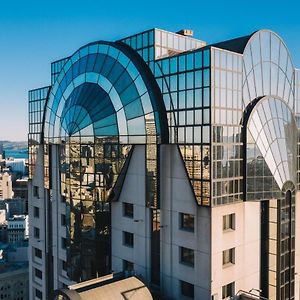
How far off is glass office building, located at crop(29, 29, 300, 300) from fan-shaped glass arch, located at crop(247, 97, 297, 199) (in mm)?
92

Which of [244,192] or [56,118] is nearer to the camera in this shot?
[244,192]

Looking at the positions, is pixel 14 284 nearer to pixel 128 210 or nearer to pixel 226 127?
pixel 128 210

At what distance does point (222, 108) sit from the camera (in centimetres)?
2872

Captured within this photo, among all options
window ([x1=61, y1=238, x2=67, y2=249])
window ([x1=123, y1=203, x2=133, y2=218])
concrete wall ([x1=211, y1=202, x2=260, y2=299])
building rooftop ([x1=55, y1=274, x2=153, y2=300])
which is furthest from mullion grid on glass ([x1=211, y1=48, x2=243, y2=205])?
window ([x1=61, y1=238, x2=67, y2=249])

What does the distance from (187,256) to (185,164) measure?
23.8 feet

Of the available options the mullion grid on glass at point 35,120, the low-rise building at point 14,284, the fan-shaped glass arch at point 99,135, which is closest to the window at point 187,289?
the fan-shaped glass arch at point 99,135

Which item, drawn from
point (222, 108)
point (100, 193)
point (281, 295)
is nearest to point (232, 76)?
point (222, 108)

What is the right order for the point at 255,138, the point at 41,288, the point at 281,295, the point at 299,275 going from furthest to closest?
the point at 41,288 < the point at 299,275 < the point at 281,295 < the point at 255,138

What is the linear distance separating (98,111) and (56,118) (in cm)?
948

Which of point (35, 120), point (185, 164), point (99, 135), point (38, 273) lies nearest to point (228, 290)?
point (185, 164)

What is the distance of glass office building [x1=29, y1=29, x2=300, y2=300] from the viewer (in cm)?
2881

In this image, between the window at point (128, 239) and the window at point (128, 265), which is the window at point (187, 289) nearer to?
the window at point (128, 265)

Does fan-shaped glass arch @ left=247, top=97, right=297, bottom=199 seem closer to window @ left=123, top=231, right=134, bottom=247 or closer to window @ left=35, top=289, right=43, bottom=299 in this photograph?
window @ left=123, top=231, right=134, bottom=247

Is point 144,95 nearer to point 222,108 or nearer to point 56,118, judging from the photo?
point 222,108
